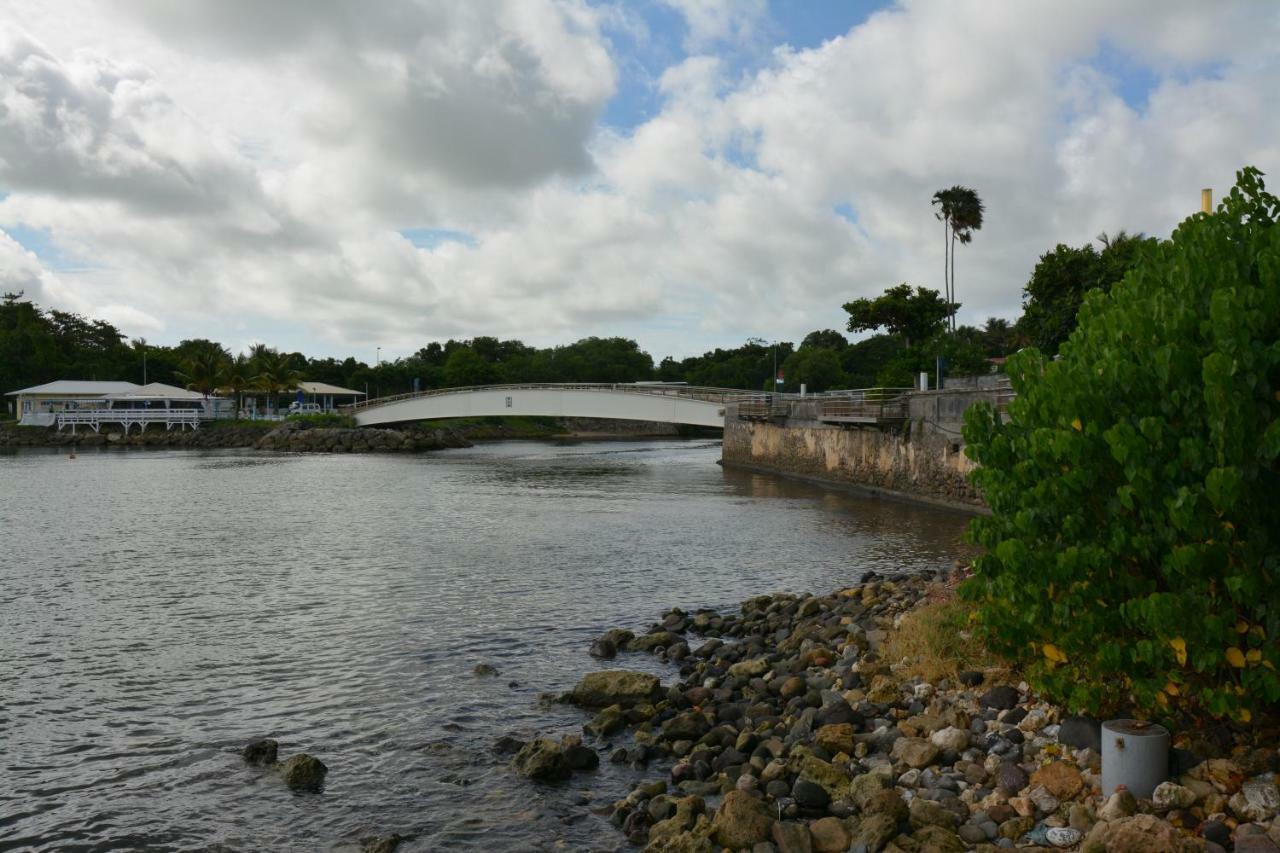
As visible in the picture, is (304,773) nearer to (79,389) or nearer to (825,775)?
(825,775)

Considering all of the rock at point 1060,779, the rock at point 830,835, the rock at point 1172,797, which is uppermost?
the rock at point 1172,797

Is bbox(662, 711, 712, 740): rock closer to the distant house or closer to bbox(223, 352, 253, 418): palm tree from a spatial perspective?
the distant house

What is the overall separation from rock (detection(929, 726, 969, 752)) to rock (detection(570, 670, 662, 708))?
3.36 metres

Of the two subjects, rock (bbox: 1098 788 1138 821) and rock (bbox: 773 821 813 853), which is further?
rock (bbox: 773 821 813 853)

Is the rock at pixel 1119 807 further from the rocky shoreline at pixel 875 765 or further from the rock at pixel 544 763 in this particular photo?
the rock at pixel 544 763

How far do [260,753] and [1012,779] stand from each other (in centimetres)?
621

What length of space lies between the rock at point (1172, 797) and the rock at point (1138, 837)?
0.56 feet

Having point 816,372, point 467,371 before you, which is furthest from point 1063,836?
point 467,371

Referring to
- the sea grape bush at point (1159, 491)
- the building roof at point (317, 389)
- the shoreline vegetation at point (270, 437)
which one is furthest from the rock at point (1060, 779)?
the building roof at point (317, 389)

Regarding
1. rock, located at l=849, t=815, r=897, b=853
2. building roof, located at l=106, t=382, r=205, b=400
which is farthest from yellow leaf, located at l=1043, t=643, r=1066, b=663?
building roof, located at l=106, t=382, r=205, b=400

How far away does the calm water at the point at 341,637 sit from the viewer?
7.17 meters

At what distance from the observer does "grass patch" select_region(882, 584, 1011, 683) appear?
7.76m

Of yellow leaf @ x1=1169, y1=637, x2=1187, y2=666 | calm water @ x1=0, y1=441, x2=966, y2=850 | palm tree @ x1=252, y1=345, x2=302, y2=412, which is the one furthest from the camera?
palm tree @ x1=252, y1=345, x2=302, y2=412

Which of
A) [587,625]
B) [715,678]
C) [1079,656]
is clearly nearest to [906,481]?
[587,625]
